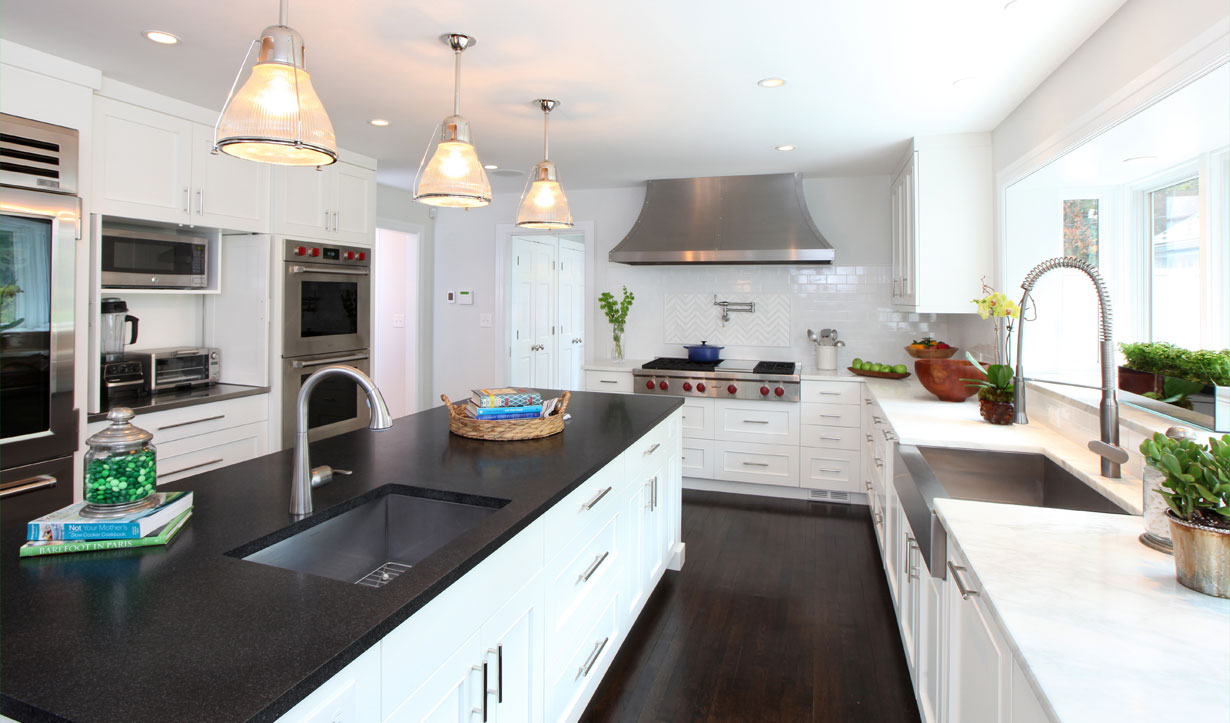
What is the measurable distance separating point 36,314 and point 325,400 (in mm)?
1743

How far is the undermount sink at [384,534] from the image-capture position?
1589 millimetres

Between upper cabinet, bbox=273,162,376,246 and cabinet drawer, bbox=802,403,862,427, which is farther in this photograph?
cabinet drawer, bbox=802,403,862,427

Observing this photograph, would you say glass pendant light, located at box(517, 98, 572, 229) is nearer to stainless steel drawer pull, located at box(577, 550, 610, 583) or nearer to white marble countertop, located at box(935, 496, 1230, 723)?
stainless steel drawer pull, located at box(577, 550, 610, 583)

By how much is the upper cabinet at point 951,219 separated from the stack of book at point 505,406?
2.63m

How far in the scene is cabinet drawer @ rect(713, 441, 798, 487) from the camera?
15.1ft

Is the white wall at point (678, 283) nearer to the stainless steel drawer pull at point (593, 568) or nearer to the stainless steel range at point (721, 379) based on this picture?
the stainless steel range at point (721, 379)

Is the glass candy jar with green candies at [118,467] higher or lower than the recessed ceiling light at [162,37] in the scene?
lower

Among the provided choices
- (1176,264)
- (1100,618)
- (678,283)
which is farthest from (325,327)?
(1176,264)

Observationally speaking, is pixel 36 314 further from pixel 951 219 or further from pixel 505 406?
pixel 951 219

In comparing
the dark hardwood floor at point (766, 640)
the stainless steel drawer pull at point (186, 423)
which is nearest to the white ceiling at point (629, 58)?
the stainless steel drawer pull at point (186, 423)

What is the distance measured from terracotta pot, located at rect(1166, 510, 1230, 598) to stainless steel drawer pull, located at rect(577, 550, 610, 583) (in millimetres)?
1370

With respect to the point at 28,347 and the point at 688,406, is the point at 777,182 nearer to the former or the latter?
the point at 688,406

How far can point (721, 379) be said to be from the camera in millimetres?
4688

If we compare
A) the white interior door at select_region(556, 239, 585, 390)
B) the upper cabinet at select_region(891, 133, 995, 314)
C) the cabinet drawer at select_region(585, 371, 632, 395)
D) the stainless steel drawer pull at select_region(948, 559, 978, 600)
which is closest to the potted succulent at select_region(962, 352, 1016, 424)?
the upper cabinet at select_region(891, 133, 995, 314)
